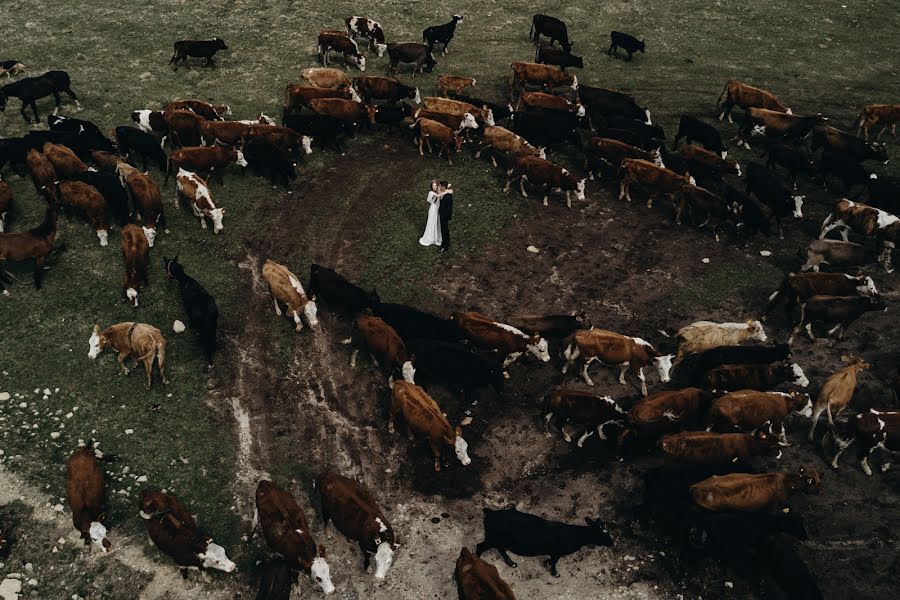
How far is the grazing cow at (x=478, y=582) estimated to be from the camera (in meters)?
8.47

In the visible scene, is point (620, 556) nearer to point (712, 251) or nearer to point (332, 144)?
point (712, 251)

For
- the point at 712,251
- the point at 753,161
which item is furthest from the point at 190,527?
the point at 753,161

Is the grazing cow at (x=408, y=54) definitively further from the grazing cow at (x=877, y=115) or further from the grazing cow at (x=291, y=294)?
the grazing cow at (x=877, y=115)

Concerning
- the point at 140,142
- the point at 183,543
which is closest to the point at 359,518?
the point at 183,543

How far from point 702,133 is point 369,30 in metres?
10.6

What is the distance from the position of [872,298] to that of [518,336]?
6882 millimetres

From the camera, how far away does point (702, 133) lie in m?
17.6

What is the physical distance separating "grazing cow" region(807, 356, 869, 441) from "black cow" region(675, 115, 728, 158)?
7.75m

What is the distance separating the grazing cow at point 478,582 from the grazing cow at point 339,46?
16259 millimetres

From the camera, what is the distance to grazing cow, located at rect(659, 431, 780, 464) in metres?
10.3

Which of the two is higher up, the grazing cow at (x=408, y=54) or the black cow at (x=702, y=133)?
the grazing cow at (x=408, y=54)

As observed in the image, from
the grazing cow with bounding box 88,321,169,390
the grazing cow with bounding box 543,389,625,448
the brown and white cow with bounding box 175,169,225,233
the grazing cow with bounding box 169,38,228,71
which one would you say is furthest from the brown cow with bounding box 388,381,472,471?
the grazing cow with bounding box 169,38,228,71

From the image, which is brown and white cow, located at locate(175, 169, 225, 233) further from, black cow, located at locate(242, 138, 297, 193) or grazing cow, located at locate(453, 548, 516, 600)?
grazing cow, located at locate(453, 548, 516, 600)

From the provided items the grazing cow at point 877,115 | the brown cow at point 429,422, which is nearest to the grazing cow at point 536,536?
the brown cow at point 429,422
